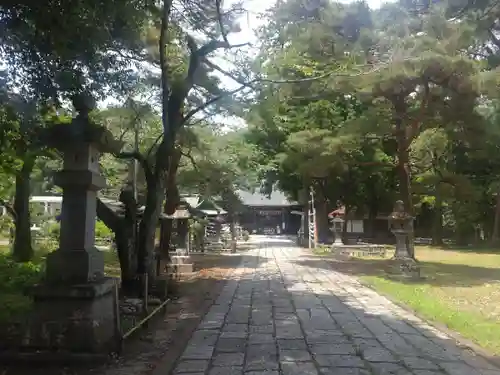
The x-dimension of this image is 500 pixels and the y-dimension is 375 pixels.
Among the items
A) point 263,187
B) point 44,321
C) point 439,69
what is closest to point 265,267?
point 439,69

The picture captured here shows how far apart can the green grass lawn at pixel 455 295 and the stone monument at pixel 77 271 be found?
15.1 ft

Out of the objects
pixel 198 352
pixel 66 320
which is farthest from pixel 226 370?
pixel 66 320

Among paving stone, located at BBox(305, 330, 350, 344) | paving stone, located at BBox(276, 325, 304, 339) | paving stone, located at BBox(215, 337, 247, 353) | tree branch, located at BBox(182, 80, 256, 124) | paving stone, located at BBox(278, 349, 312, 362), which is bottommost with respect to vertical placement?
paving stone, located at BBox(278, 349, 312, 362)

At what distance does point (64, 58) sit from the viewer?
606 centimetres

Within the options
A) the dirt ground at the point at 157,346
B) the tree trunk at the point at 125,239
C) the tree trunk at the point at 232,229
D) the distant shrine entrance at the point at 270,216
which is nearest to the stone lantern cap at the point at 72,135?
the dirt ground at the point at 157,346

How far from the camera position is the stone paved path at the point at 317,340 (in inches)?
207

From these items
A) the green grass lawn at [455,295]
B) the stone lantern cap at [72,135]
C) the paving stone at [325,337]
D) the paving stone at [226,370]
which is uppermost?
the stone lantern cap at [72,135]

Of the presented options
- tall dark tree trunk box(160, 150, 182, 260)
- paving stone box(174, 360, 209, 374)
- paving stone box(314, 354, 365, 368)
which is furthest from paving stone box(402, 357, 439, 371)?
tall dark tree trunk box(160, 150, 182, 260)

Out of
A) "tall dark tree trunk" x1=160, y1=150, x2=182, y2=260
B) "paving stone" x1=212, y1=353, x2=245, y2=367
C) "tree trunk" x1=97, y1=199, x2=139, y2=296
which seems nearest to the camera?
"paving stone" x1=212, y1=353, x2=245, y2=367

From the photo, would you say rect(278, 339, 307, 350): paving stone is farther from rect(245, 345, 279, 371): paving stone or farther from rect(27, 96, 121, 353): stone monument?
rect(27, 96, 121, 353): stone monument

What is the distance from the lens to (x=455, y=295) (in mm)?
11125

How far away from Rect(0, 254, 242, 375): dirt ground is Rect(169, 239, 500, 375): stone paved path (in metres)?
0.19

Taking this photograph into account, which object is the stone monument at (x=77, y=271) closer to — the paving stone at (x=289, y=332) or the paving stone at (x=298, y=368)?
the paving stone at (x=298, y=368)

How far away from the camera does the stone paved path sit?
5254 mm
